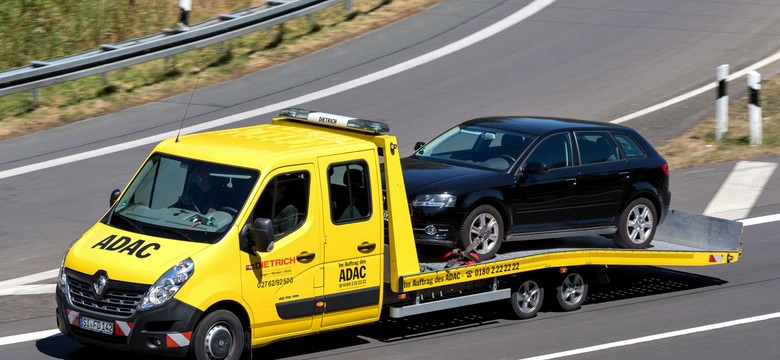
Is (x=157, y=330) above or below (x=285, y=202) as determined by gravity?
below

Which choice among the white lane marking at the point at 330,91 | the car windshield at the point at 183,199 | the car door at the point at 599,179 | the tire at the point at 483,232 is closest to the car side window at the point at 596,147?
the car door at the point at 599,179

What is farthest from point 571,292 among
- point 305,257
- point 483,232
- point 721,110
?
point 721,110

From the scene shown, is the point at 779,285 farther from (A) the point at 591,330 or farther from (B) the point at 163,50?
(B) the point at 163,50

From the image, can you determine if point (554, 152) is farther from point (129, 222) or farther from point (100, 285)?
point (100, 285)

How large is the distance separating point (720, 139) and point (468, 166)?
846 cm

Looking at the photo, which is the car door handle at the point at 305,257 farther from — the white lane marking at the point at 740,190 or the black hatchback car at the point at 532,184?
the white lane marking at the point at 740,190

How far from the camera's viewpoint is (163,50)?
19969mm

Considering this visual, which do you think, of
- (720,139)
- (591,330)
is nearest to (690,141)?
(720,139)

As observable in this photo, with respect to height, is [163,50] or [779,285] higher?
[163,50]

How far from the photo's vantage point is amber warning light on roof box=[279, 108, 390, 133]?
10156mm

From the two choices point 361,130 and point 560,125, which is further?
point 560,125

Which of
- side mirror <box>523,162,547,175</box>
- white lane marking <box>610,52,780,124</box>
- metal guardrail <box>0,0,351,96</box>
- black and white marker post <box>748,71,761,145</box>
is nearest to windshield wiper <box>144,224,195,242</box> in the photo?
side mirror <box>523,162,547,175</box>

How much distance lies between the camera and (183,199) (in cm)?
956

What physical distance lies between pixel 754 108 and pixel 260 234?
1173 centimetres
